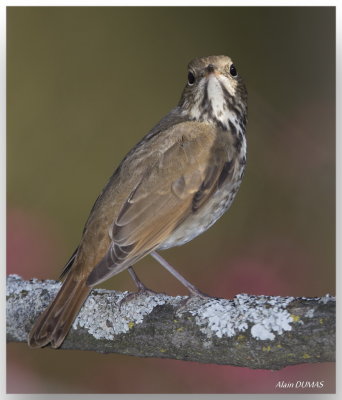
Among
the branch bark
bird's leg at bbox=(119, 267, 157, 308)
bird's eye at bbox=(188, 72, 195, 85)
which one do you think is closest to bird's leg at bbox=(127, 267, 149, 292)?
bird's leg at bbox=(119, 267, 157, 308)

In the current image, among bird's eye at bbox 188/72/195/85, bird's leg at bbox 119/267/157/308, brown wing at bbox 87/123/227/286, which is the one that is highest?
bird's eye at bbox 188/72/195/85

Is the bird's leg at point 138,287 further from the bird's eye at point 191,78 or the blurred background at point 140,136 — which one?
the bird's eye at point 191,78

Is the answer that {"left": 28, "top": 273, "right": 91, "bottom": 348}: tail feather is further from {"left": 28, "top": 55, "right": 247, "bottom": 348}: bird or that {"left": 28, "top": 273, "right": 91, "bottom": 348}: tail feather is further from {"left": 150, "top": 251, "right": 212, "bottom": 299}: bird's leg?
{"left": 150, "top": 251, "right": 212, "bottom": 299}: bird's leg

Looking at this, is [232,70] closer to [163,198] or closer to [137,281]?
[163,198]

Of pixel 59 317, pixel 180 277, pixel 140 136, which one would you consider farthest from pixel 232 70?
pixel 59 317

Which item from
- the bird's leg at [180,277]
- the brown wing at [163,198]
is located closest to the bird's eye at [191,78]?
the brown wing at [163,198]

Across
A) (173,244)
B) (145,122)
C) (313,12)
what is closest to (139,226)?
(173,244)
